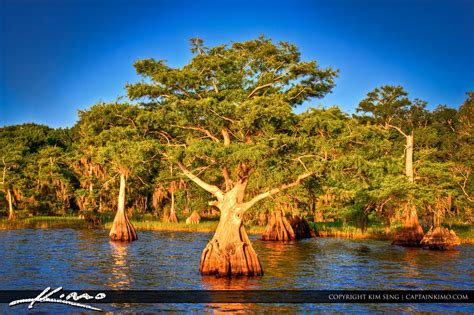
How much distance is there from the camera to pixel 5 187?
7619 centimetres

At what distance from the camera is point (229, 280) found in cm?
2658

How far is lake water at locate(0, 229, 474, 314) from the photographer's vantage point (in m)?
22.4

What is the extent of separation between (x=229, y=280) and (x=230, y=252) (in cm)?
156

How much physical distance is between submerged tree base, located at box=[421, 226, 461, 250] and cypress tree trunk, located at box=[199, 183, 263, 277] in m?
20.4

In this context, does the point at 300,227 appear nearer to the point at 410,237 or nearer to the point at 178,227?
the point at 410,237

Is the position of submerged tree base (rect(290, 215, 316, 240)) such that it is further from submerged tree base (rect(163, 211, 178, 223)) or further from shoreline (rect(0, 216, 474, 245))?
submerged tree base (rect(163, 211, 178, 223))

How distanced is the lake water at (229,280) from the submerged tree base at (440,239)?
3.17ft

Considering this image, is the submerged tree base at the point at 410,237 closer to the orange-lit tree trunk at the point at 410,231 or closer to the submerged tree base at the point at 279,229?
the orange-lit tree trunk at the point at 410,231

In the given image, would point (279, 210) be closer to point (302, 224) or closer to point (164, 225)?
point (302, 224)

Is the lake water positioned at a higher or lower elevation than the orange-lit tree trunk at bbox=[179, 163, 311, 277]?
lower

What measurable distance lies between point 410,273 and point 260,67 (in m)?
15.0

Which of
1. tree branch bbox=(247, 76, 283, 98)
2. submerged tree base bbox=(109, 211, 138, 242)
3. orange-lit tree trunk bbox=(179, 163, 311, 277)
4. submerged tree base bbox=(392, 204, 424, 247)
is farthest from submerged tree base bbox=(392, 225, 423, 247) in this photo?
submerged tree base bbox=(109, 211, 138, 242)
